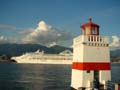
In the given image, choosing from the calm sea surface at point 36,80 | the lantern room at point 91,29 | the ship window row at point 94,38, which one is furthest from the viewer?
the calm sea surface at point 36,80

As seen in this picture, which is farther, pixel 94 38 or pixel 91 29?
pixel 91 29

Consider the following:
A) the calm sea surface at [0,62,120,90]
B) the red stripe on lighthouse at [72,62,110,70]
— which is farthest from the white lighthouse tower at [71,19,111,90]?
the calm sea surface at [0,62,120,90]

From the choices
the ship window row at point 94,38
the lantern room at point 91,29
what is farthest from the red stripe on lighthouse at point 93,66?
the lantern room at point 91,29

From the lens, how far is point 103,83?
69.8 ft

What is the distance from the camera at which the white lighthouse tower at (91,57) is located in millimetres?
20828

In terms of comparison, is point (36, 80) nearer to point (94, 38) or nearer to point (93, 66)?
point (93, 66)

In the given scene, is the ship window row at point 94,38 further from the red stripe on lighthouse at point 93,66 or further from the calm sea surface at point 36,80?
the calm sea surface at point 36,80

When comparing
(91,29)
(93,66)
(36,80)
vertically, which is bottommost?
(36,80)

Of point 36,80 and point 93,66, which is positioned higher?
point 93,66

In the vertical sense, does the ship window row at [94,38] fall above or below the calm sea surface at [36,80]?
above

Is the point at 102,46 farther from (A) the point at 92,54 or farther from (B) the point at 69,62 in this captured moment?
(B) the point at 69,62

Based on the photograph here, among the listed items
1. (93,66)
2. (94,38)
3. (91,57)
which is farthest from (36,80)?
(94,38)

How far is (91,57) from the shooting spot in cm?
2109

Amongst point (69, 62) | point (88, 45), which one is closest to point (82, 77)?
point (88, 45)
